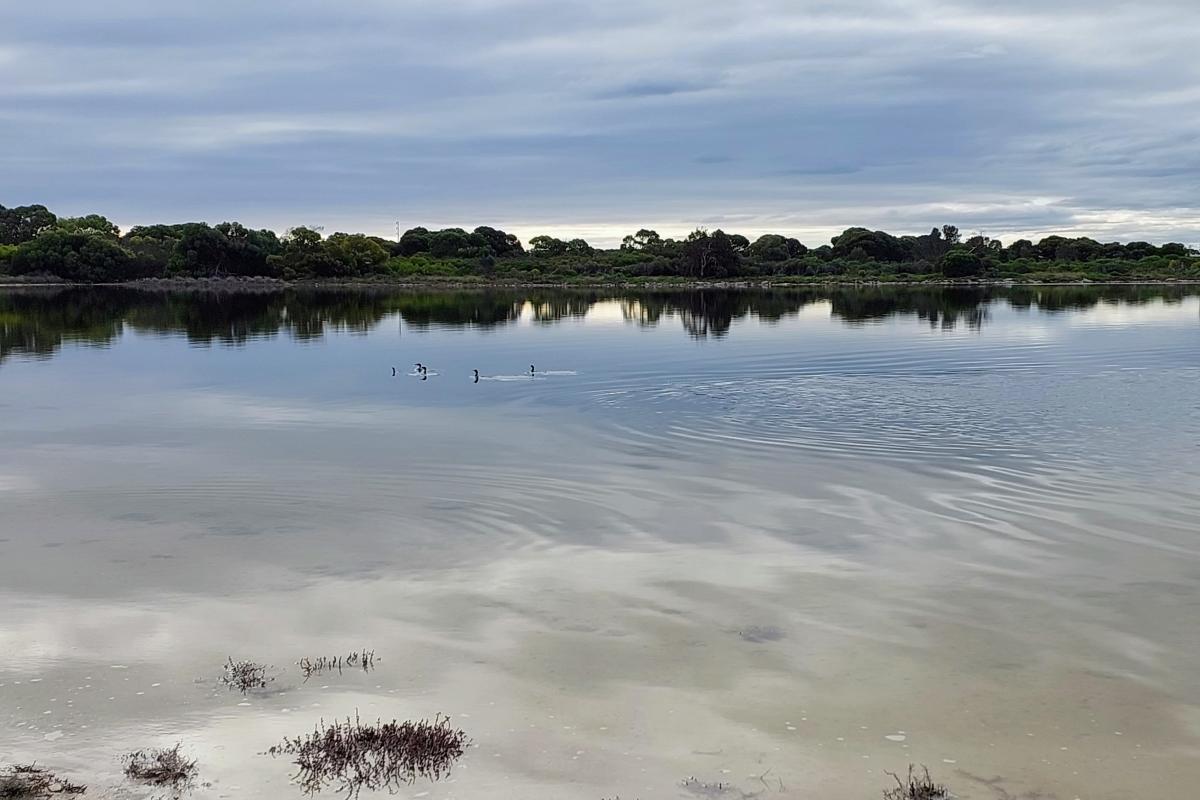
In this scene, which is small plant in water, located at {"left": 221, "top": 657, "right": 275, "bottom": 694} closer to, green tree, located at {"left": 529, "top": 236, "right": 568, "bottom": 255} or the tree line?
the tree line

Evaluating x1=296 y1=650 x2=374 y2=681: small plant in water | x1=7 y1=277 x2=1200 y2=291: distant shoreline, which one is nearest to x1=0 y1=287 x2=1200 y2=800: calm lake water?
x1=296 y1=650 x2=374 y2=681: small plant in water

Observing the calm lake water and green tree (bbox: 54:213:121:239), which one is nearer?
the calm lake water

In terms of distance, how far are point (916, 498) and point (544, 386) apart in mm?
17053

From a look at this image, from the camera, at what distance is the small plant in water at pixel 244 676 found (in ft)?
29.5

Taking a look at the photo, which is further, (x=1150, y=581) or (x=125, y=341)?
(x=125, y=341)

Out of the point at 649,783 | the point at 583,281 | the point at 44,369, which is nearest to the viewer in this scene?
the point at 649,783

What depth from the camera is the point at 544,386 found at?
3170 cm

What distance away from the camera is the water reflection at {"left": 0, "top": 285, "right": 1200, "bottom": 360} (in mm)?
55656

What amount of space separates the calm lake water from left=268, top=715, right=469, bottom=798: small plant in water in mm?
169

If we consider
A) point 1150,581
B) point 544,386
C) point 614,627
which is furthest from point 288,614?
point 544,386

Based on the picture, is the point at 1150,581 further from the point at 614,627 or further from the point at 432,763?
the point at 432,763

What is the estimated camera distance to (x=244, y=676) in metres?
9.10

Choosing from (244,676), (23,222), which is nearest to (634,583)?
(244,676)

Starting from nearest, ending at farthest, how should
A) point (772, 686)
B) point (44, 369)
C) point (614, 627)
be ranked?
point (772, 686) → point (614, 627) → point (44, 369)
